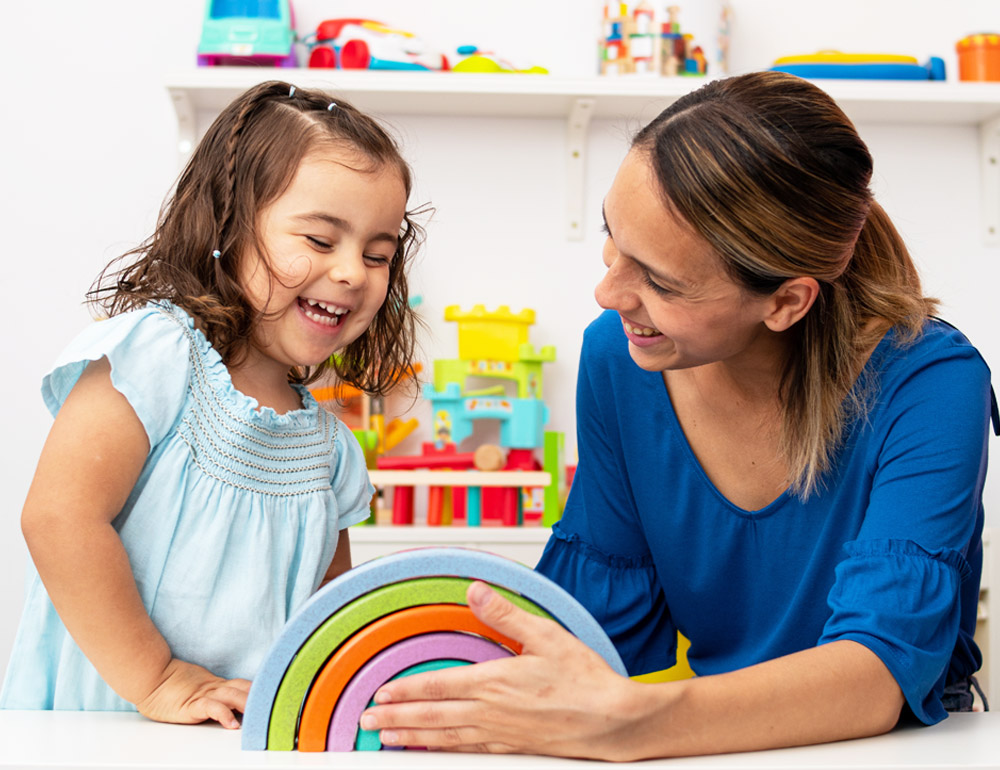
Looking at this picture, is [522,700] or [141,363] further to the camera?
[141,363]

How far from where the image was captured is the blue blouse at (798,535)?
710 mm

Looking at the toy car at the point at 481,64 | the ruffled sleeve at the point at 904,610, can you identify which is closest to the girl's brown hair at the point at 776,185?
the ruffled sleeve at the point at 904,610

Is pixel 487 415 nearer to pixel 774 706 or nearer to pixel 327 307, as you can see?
pixel 327 307

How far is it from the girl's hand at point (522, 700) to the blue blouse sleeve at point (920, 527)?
0.21 m

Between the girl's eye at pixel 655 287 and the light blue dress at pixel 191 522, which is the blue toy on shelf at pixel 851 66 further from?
the light blue dress at pixel 191 522

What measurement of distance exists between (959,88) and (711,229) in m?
1.47

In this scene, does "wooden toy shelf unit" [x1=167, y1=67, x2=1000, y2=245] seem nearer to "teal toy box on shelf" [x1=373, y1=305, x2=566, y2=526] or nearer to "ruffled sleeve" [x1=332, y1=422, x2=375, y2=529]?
"teal toy box on shelf" [x1=373, y1=305, x2=566, y2=526]

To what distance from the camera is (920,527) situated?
2.44 ft

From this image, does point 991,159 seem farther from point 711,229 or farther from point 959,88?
point 711,229

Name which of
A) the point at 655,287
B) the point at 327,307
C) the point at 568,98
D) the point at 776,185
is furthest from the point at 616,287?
the point at 568,98

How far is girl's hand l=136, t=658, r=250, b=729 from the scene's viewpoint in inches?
27.4

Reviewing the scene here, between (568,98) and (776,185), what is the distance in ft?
4.11

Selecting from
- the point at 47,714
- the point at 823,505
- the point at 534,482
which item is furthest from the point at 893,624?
the point at 534,482

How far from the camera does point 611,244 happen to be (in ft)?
2.85
